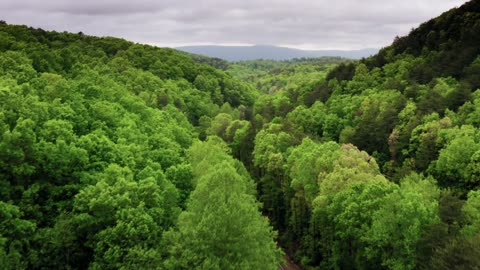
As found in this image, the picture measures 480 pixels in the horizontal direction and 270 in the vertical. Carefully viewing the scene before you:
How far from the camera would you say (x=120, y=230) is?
3130cm

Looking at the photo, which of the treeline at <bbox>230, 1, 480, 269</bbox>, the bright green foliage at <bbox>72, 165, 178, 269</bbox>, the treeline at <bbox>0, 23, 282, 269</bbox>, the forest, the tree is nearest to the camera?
the tree

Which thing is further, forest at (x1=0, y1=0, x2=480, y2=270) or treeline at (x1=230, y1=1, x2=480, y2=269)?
treeline at (x1=230, y1=1, x2=480, y2=269)

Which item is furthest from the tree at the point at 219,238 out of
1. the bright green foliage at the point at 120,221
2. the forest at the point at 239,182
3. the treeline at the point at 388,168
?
the treeline at the point at 388,168

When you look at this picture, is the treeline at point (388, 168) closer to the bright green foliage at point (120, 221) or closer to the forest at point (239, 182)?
the forest at point (239, 182)

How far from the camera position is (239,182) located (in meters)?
35.7

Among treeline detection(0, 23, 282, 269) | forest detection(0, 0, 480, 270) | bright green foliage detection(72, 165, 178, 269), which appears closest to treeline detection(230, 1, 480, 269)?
forest detection(0, 0, 480, 270)

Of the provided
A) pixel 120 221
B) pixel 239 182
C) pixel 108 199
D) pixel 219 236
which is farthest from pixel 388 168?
pixel 120 221

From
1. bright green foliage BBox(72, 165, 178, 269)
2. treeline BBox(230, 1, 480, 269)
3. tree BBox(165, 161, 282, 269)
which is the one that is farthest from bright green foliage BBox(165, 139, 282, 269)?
treeline BBox(230, 1, 480, 269)

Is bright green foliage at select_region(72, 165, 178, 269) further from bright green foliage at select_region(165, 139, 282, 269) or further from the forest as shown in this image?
bright green foliage at select_region(165, 139, 282, 269)

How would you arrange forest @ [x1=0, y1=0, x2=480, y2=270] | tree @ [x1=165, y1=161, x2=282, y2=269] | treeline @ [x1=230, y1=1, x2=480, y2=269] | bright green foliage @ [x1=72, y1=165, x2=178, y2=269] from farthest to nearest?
1. treeline @ [x1=230, y1=1, x2=480, y2=269]
2. forest @ [x1=0, y1=0, x2=480, y2=270]
3. bright green foliage @ [x1=72, y1=165, x2=178, y2=269]
4. tree @ [x1=165, y1=161, x2=282, y2=269]

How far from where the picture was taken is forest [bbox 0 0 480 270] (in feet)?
103

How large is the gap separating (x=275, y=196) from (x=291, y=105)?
55101 mm

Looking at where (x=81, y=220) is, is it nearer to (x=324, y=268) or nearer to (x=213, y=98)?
(x=324, y=268)

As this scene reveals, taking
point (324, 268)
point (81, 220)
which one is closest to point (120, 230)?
point (81, 220)
